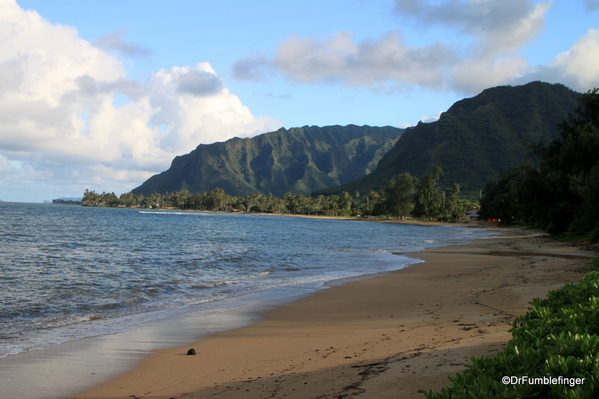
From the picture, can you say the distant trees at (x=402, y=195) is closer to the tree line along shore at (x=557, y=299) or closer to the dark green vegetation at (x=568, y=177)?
the tree line along shore at (x=557, y=299)

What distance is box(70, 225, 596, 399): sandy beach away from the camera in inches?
211

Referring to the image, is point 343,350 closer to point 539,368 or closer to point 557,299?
point 557,299

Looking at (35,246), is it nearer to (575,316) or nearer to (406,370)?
(406,370)

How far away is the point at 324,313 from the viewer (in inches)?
444

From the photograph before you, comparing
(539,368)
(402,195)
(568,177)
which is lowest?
(539,368)

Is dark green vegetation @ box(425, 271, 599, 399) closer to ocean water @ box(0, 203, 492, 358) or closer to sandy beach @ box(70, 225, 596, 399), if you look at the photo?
sandy beach @ box(70, 225, 596, 399)

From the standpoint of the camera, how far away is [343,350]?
7.16 meters

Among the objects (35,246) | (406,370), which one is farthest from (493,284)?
(35,246)

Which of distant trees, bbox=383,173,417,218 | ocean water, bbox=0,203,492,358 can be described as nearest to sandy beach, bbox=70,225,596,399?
ocean water, bbox=0,203,492,358

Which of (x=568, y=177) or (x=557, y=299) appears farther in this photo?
(x=568, y=177)

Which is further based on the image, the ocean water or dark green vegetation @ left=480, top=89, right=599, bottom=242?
dark green vegetation @ left=480, top=89, right=599, bottom=242

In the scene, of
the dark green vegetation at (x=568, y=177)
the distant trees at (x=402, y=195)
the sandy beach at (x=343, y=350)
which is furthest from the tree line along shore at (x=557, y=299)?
the distant trees at (x=402, y=195)

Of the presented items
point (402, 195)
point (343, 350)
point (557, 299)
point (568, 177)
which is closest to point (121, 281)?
point (343, 350)

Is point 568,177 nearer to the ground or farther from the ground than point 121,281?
farther from the ground
